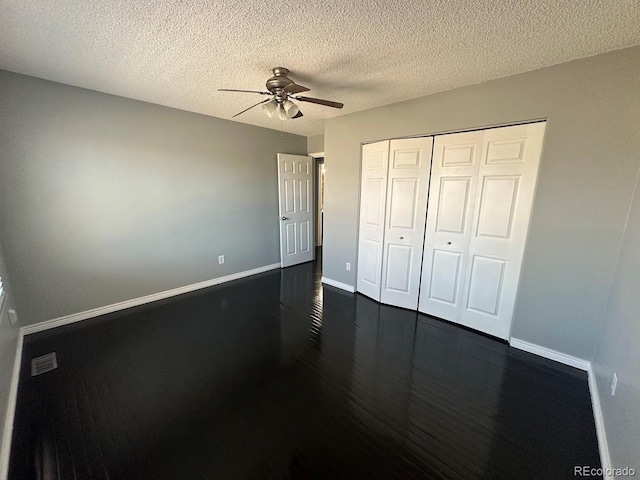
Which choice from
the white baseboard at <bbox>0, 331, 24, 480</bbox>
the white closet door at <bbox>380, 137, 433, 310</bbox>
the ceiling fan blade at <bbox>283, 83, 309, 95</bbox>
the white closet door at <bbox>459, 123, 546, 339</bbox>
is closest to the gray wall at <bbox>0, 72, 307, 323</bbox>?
the white baseboard at <bbox>0, 331, 24, 480</bbox>

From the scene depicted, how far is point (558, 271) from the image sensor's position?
2117mm

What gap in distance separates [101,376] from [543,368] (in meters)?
3.61

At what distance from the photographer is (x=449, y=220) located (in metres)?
2.68

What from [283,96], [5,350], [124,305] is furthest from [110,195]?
[283,96]

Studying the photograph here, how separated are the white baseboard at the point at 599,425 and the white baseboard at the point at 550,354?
7cm

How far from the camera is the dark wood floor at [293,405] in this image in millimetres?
1359

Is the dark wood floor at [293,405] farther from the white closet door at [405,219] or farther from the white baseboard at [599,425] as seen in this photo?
the white closet door at [405,219]

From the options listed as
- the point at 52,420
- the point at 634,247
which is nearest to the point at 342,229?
the point at 634,247

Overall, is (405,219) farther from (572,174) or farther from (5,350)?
(5,350)

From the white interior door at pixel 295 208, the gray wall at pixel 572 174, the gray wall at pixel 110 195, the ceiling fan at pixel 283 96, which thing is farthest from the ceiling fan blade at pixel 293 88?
the white interior door at pixel 295 208

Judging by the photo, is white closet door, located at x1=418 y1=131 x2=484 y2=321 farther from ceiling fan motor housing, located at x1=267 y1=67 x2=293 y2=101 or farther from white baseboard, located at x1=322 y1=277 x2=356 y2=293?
ceiling fan motor housing, located at x1=267 y1=67 x2=293 y2=101

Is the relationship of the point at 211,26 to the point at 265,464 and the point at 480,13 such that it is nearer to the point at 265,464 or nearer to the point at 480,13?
the point at 480,13

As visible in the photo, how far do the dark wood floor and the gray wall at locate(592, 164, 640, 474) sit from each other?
22cm

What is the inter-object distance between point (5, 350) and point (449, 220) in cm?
386
